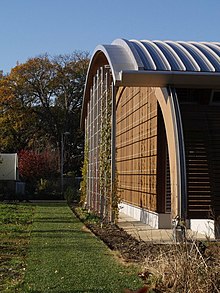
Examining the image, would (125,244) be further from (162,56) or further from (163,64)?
(162,56)

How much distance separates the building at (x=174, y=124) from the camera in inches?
617

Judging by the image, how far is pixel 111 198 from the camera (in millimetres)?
19516

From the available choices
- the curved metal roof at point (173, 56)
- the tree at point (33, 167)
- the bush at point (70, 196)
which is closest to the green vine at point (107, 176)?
the curved metal roof at point (173, 56)

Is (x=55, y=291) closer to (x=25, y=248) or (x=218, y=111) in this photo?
(x=25, y=248)

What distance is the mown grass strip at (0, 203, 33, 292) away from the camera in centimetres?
953

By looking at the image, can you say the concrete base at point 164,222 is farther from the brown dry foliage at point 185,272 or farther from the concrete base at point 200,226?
the brown dry foliage at point 185,272

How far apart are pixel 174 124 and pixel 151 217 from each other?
531 centimetres

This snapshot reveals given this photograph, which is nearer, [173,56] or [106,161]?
[173,56]

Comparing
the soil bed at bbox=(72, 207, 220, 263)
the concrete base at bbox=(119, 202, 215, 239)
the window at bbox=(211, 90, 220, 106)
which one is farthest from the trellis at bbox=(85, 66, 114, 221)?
the window at bbox=(211, 90, 220, 106)

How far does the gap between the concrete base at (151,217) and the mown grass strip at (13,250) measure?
4052mm

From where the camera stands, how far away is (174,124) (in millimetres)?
15906

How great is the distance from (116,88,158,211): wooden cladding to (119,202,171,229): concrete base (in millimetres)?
258

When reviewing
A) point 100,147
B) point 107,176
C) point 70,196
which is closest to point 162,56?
point 107,176

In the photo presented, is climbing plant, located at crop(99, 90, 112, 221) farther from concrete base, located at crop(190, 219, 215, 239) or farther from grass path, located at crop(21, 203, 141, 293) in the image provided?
grass path, located at crop(21, 203, 141, 293)
